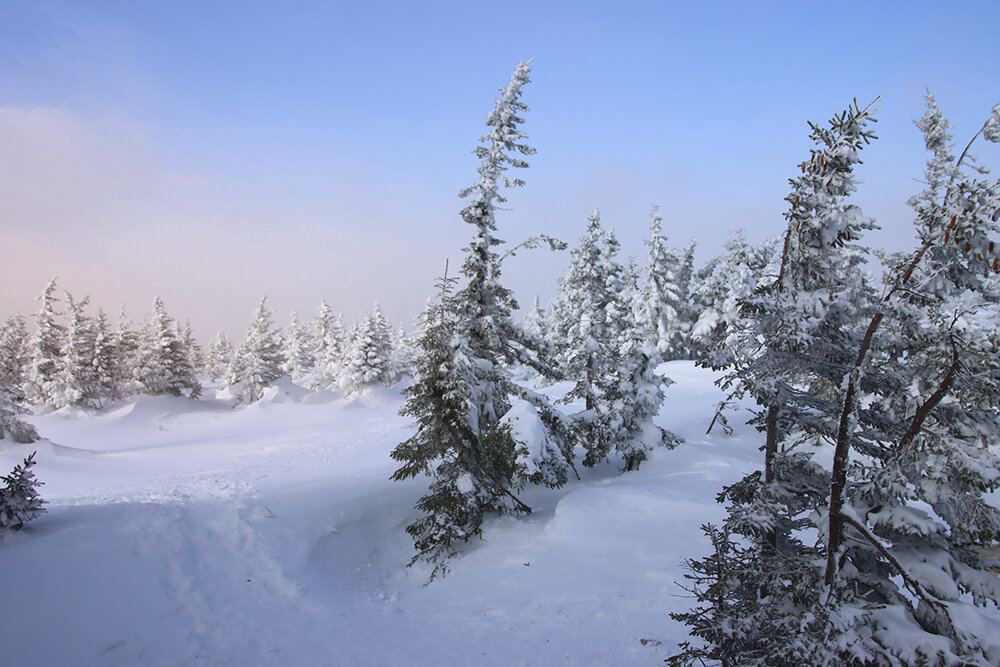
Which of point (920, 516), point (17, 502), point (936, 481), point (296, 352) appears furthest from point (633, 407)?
point (296, 352)

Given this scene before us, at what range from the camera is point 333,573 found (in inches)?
484

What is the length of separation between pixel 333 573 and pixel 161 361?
44.7 meters

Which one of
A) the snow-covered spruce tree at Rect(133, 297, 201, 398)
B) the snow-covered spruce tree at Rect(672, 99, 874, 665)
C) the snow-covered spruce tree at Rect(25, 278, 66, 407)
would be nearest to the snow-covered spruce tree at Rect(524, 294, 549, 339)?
the snow-covered spruce tree at Rect(133, 297, 201, 398)

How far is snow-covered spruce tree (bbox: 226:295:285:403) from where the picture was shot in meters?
49.4

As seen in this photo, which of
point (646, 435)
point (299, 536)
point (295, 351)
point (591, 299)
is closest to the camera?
point (299, 536)

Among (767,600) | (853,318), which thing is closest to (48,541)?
(767,600)

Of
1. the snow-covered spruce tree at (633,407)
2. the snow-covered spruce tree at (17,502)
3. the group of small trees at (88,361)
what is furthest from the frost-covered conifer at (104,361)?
the snow-covered spruce tree at (633,407)

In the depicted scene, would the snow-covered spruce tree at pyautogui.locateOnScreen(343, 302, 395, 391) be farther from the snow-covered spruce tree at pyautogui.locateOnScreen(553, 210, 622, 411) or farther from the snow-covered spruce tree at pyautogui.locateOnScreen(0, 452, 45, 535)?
the snow-covered spruce tree at pyautogui.locateOnScreen(0, 452, 45, 535)

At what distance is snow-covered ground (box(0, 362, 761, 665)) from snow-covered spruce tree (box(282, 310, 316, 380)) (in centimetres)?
5164

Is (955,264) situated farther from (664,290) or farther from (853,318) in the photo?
(664,290)

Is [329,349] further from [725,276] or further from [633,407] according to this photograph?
[633,407]

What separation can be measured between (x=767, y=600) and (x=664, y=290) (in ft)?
146

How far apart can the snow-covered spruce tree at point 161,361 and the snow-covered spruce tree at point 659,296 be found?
45124 millimetres

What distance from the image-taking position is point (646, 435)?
19531mm
